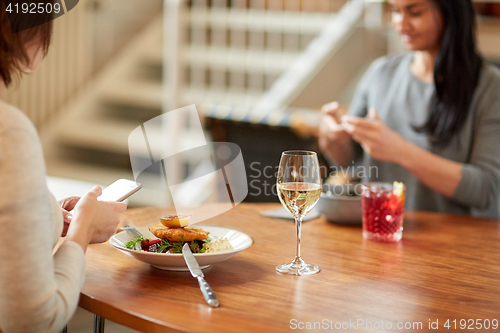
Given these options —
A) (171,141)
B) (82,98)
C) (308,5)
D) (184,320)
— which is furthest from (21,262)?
(82,98)

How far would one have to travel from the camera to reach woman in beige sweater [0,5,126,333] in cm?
72

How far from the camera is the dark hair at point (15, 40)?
2.50ft

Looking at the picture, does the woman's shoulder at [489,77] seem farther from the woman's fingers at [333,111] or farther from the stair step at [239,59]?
the stair step at [239,59]

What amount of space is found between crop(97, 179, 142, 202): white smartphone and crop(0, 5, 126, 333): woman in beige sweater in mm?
279

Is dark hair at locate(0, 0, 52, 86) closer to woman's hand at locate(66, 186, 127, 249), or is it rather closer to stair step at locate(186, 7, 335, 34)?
woman's hand at locate(66, 186, 127, 249)

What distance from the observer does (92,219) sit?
0.92 m

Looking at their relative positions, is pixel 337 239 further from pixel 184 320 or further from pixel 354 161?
pixel 354 161

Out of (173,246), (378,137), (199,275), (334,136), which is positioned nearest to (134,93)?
(334,136)

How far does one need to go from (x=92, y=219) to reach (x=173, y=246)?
186 millimetres

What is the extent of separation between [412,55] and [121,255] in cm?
169

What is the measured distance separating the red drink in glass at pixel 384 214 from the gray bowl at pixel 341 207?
3.8 inches

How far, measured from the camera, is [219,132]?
2.95 metres

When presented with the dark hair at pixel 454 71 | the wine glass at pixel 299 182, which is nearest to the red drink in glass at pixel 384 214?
the wine glass at pixel 299 182

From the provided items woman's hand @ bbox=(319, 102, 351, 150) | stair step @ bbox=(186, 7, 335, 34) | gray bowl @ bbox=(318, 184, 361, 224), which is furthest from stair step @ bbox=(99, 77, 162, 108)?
gray bowl @ bbox=(318, 184, 361, 224)
